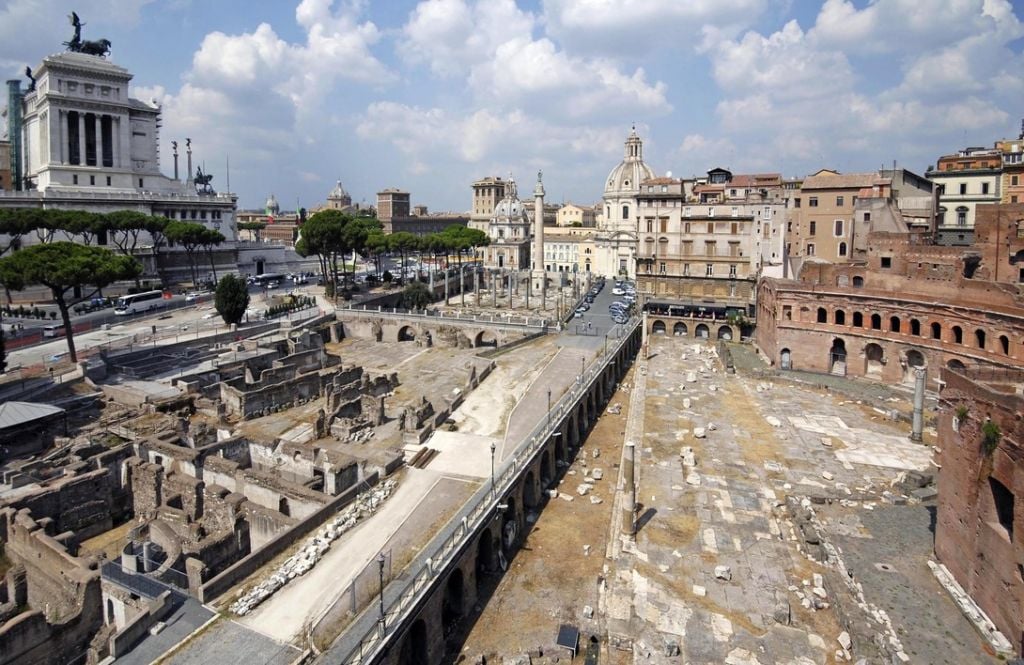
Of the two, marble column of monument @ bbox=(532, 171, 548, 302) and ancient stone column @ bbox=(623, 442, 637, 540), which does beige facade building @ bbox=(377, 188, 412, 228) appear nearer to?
marble column of monument @ bbox=(532, 171, 548, 302)

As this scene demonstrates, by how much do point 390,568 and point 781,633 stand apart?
12500 mm

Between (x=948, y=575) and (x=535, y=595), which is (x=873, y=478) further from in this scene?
(x=535, y=595)

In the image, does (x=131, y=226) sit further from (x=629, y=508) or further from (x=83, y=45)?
(x=629, y=508)

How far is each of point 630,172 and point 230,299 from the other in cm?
6872

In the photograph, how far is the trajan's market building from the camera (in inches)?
2908

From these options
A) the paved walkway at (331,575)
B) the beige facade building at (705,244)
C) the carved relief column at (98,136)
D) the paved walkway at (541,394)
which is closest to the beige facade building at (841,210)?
the beige facade building at (705,244)

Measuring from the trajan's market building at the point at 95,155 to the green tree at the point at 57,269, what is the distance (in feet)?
94.7

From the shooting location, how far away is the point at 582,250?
123625 mm

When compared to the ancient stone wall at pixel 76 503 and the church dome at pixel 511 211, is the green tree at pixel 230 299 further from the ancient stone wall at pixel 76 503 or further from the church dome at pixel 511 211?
the church dome at pixel 511 211

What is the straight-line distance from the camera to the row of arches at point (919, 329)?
42.6 m

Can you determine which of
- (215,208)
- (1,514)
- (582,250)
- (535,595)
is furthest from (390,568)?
(582,250)

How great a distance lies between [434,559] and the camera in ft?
65.8

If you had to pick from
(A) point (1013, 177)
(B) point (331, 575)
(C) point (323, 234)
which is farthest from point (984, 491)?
A: (C) point (323, 234)

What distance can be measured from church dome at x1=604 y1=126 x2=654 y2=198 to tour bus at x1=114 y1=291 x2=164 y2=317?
6754cm
